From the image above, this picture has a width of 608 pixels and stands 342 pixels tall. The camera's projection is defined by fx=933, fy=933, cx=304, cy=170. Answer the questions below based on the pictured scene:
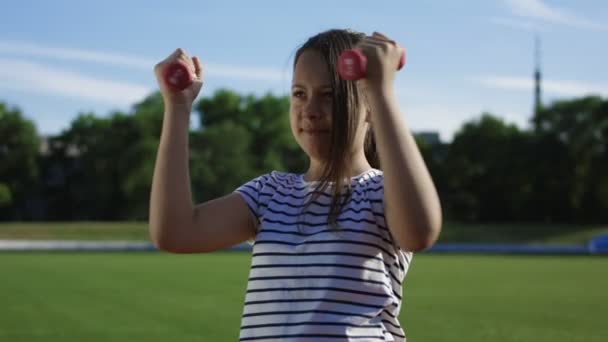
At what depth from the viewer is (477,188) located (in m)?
69.4

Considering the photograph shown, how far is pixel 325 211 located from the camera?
2137mm

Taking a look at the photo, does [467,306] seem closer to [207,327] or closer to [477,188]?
[207,327]

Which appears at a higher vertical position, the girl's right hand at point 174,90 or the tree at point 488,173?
the girl's right hand at point 174,90

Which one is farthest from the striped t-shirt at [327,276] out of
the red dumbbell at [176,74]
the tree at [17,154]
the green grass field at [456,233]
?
the tree at [17,154]

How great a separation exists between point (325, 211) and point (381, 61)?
41 cm

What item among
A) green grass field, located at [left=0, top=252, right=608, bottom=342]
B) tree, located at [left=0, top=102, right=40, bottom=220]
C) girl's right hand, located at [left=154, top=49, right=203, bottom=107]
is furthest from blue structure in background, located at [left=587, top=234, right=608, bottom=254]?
tree, located at [left=0, top=102, right=40, bottom=220]

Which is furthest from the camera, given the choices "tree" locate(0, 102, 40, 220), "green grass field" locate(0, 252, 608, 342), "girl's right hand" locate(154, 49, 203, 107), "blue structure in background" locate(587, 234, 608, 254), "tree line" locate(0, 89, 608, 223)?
"tree" locate(0, 102, 40, 220)

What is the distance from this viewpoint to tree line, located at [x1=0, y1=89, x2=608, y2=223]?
65.0 meters

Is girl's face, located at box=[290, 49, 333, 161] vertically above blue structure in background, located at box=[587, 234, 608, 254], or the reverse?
girl's face, located at box=[290, 49, 333, 161]

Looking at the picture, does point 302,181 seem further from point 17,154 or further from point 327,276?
point 17,154

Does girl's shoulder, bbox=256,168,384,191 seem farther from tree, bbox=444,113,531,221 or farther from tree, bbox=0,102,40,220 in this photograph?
tree, bbox=0,102,40,220

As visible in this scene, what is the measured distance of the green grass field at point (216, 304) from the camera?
10.3 metres

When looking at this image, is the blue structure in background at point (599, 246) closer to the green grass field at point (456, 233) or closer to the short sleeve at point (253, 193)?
the green grass field at point (456, 233)

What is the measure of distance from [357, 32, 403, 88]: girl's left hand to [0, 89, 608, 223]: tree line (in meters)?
64.4
